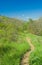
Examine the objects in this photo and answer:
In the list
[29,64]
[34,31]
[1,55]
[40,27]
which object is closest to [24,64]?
[29,64]

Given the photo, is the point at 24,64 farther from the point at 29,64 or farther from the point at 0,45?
the point at 0,45

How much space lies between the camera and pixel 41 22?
57.0 metres

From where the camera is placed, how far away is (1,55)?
782 inches

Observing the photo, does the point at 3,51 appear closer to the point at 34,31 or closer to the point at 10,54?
the point at 10,54

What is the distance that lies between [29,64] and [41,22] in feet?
125

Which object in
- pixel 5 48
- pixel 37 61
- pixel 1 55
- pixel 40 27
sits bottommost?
pixel 37 61

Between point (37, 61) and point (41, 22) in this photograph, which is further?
point (41, 22)

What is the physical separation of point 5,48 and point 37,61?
432 cm

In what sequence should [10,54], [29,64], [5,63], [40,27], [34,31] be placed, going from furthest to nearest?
1. [34,31]
2. [40,27]
3. [10,54]
4. [29,64]
5. [5,63]

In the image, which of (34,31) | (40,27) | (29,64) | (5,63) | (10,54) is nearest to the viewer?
(5,63)

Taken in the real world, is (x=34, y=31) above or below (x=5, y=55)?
A: above

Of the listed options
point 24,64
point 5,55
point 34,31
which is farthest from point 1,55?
point 34,31

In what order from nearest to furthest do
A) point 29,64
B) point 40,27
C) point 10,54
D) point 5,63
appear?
point 5,63 < point 29,64 < point 10,54 < point 40,27

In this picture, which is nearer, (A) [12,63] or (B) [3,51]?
(A) [12,63]
